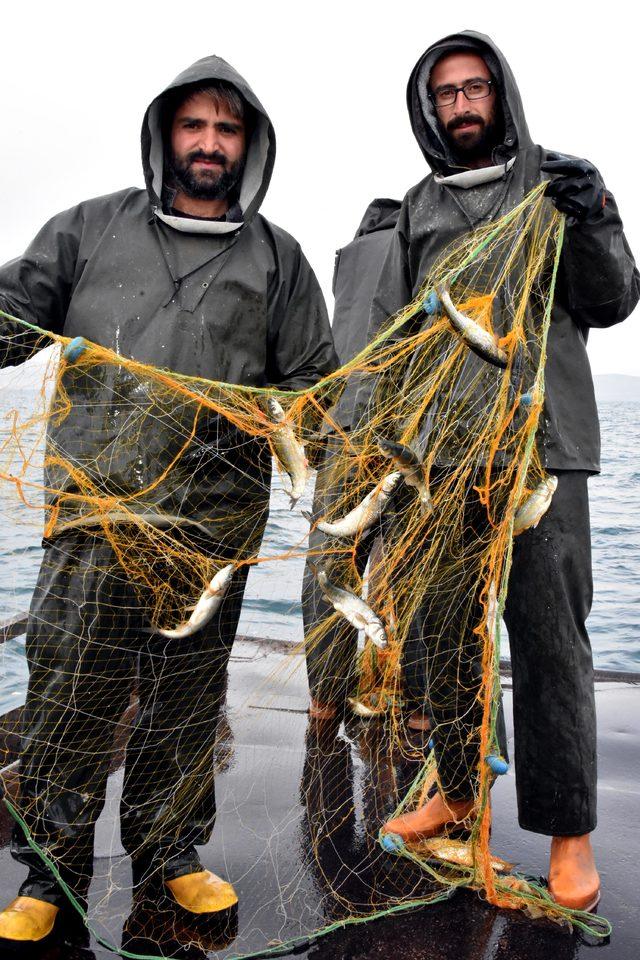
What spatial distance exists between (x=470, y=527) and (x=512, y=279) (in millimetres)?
1033

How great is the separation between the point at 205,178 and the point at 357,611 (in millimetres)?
1901

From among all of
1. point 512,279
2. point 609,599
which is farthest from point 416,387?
point 609,599

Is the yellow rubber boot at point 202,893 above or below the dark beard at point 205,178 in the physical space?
below

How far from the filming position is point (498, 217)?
3.39 m

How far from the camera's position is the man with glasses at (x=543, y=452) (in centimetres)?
310

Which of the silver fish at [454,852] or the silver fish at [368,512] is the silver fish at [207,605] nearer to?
the silver fish at [368,512]

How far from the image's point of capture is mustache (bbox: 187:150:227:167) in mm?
3439

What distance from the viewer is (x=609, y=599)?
12.3 m

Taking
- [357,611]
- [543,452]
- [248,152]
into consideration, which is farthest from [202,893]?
[248,152]

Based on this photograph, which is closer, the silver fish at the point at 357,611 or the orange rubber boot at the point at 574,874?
the orange rubber boot at the point at 574,874

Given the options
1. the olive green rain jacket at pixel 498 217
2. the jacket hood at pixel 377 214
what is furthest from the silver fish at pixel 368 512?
the jacket hood at pixel 377 214

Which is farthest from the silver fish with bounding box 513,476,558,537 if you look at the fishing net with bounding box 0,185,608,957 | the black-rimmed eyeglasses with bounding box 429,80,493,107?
the black-rimmed eyeglasses with bounding box 429,80,493,107

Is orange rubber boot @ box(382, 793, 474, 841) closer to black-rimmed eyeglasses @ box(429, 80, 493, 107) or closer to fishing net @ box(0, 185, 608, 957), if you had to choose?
fishing net @ box(0, 185, 608, 957)

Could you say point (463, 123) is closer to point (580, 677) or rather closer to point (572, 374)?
point (572, 374)
